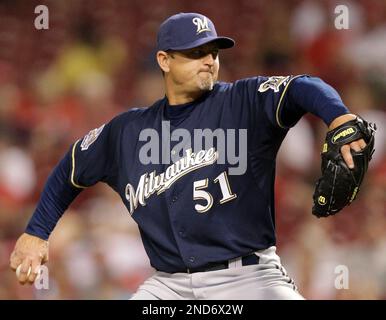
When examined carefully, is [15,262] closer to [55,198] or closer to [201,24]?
[55,198]

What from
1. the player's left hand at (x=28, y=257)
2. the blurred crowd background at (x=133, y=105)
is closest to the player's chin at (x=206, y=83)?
the player's left hand at (x=28, y=257)

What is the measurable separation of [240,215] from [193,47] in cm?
66

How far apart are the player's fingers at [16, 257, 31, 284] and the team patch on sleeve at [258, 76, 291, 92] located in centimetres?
109

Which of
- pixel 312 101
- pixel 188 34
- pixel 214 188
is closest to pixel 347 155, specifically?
pixel 312 101

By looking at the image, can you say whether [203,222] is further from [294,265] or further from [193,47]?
[294,265]

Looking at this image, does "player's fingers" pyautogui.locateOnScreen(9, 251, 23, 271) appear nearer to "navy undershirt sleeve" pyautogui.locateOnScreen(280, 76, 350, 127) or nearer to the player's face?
the player's face

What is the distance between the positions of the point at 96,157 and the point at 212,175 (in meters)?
0.59

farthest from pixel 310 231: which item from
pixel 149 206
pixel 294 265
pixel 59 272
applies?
pixel 149 206

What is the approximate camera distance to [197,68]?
10.2 ft

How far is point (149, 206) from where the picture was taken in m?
3.04

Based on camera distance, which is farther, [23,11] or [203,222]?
[23,11]

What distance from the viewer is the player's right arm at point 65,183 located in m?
3.18

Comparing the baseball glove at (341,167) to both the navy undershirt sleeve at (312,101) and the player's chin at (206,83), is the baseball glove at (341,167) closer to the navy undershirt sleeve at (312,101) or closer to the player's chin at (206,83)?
the navy undershirt sleeve at (312,101)

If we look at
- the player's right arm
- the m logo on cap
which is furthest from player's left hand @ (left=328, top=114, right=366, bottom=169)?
the player's right arm
